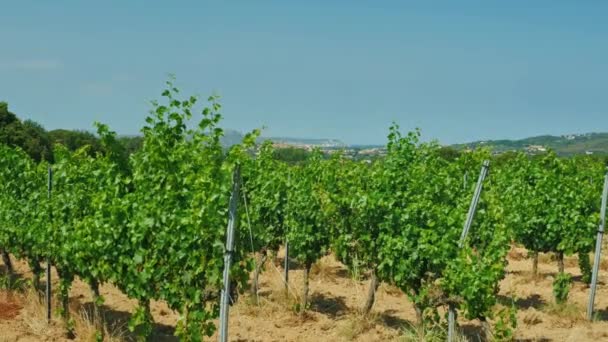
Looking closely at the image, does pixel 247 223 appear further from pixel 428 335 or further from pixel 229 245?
pixel 428 335

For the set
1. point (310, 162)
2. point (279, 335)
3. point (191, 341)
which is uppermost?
point (310, 162)

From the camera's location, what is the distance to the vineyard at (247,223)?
6.82 metres

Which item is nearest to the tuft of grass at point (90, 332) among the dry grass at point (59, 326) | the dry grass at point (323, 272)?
the dry grass at point (59, 326)

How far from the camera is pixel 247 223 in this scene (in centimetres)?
759

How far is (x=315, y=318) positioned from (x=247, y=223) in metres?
3.61

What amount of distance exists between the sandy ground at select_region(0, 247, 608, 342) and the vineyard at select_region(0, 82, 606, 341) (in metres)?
0.24

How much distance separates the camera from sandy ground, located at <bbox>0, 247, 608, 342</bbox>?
9445 millimetres

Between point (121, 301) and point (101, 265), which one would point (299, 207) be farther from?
point (101, 265)

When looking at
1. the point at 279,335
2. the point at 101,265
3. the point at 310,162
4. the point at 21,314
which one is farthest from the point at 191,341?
the point at 310,162

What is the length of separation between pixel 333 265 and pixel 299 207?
4.70 meters

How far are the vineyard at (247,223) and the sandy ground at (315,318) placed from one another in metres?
0.24

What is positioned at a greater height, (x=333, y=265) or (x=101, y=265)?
(x=101, y=265)

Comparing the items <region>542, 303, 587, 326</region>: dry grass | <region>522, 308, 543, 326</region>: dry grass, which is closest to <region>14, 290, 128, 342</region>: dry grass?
<region>522, 308, 543, 326</region>: dry grass

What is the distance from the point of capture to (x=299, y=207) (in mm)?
11070
